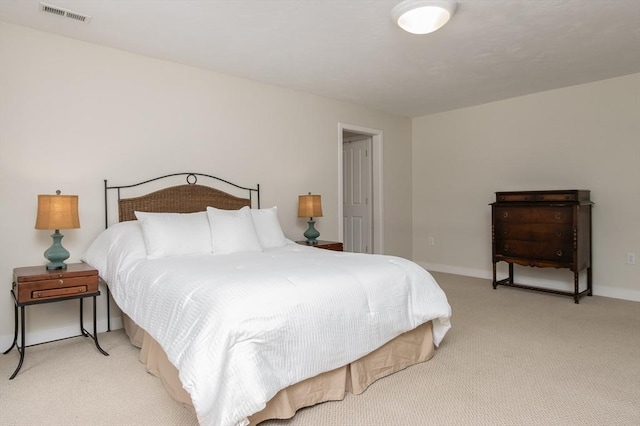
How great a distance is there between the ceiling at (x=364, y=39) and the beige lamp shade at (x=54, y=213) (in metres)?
1.32

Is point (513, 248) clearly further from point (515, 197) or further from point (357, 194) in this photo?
point (357, 194)

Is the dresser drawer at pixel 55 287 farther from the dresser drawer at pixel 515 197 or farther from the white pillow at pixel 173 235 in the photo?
the dresser drawer at pixel 515 197

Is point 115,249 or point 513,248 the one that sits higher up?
point 115,249

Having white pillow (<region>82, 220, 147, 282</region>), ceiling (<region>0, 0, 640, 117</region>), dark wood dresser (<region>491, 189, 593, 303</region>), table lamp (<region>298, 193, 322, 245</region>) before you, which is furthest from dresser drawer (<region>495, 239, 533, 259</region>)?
white pillow (<region>82, 220, 147, 282</region>)

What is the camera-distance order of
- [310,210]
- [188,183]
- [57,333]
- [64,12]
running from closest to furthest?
[64,12] < [57,333] < [188,183] < [310,210]

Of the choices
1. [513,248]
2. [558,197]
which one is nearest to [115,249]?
[513,248]

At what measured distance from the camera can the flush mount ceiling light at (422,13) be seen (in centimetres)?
253

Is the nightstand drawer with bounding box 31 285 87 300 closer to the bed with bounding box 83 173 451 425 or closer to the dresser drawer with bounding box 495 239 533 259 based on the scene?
the bed with bounding box 83 173 451 425

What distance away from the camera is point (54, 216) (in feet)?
9.07

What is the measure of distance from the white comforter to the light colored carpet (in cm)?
28

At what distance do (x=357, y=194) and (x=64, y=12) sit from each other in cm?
435

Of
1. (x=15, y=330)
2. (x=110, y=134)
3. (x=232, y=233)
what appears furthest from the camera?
(x=110, y=134)

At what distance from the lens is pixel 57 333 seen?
3.14 m

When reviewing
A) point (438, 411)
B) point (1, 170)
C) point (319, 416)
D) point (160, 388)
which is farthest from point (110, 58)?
point (438, 411)
